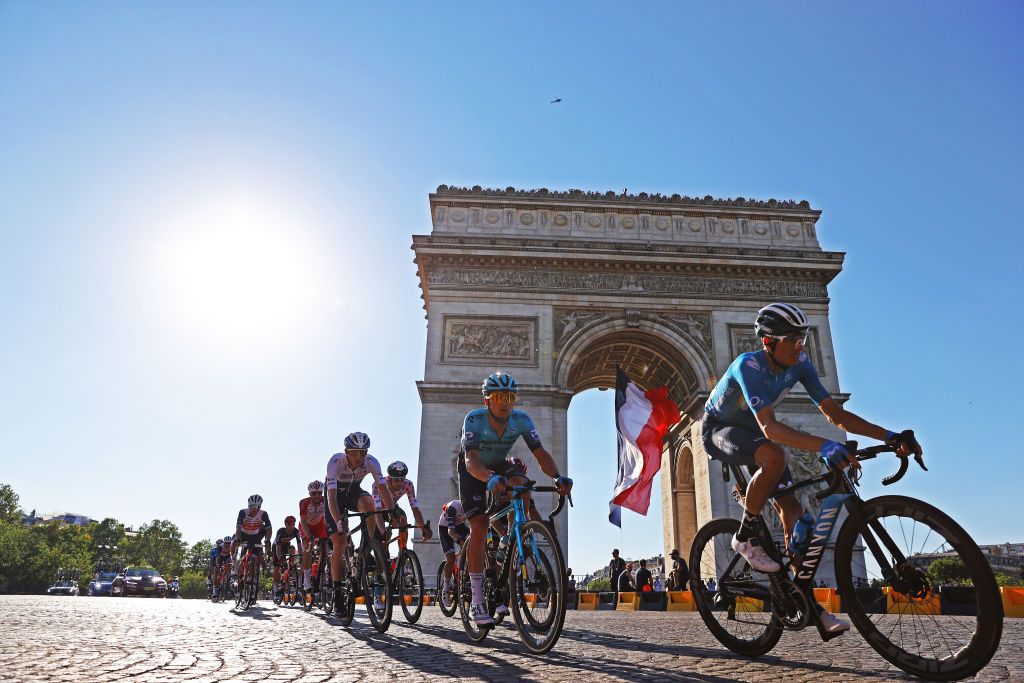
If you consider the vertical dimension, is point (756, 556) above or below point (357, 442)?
below

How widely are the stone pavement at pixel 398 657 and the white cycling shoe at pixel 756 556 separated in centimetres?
49

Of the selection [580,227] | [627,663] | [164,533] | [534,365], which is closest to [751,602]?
[627,663]

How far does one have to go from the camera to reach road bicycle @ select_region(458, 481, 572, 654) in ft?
13.6

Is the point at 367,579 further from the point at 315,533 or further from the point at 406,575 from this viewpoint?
the point at 315,533

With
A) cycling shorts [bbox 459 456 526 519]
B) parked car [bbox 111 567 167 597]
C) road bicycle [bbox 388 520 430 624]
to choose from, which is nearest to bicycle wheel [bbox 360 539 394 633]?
road bicycle [bbox 388 520 430 624]

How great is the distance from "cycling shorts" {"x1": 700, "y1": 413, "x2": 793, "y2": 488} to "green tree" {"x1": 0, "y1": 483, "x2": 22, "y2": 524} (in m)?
89.2

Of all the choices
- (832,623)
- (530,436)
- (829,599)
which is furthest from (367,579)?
(829,599)

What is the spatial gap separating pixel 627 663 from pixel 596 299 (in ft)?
69.3

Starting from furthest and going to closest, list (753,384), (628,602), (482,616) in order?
(628,602) < (482,616) < (753,384)

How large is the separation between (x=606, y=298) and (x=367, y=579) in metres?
19.1

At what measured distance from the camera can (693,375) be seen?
80.1ft

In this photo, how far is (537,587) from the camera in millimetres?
4402

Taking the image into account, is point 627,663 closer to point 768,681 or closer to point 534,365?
point 768,681

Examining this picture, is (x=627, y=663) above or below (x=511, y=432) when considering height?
below
